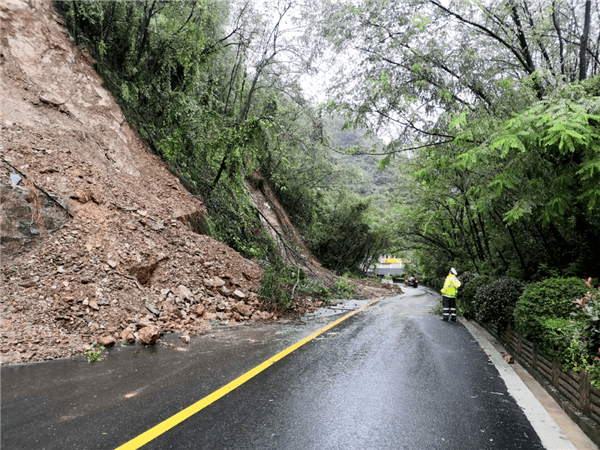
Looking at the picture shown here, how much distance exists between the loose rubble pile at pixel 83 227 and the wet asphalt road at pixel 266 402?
0.95 m

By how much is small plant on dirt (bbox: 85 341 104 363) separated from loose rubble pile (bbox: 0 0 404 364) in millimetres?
105

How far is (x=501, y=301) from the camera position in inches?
302

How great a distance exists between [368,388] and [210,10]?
13.0 m

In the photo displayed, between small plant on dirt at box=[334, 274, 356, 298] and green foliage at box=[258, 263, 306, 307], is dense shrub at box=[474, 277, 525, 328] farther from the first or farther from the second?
small plant on dirt at box=[334, 274, 356, 298]

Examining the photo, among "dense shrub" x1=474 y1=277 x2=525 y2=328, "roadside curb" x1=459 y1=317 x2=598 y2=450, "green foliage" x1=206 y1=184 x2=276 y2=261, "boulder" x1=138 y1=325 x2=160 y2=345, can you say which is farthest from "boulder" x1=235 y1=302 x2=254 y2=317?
"dense shrub" x1=474 y1=277 x2=525 y2=328

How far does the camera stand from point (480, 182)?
23.7 ft

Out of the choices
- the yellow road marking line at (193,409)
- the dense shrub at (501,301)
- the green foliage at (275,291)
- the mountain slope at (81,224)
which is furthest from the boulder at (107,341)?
the dense shrub at (501,301)

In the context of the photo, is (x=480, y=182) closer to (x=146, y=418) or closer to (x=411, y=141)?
(x=411, y=141)

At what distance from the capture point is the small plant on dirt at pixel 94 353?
172 inches

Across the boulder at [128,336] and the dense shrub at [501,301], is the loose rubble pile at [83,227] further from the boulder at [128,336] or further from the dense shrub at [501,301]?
the dense shrub at [501,301]

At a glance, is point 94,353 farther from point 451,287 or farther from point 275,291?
point 451,287

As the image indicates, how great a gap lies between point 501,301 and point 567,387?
3925 mm

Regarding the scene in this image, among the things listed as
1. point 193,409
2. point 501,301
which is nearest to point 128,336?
point 193,409

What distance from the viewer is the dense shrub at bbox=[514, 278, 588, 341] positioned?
4887mm
